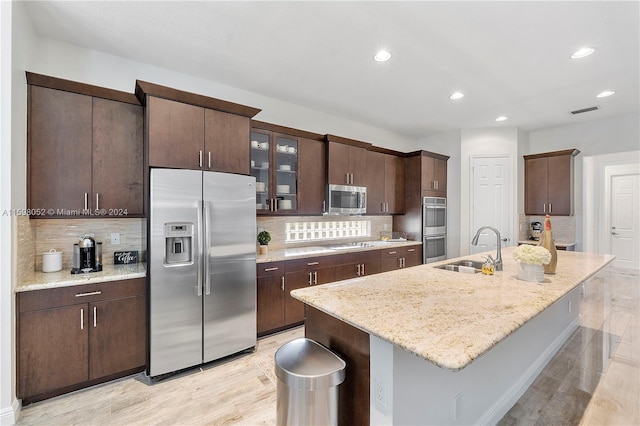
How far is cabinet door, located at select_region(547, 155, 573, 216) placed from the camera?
200 inches

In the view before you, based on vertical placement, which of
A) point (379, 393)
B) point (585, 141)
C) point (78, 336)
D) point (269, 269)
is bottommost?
point (78, 336)

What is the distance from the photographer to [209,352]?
2.57 metres

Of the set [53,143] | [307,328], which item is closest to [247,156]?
[53,143]

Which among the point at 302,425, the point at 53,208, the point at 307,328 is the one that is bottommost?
the point at 302,425

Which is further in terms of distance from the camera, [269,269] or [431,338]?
[269,269]

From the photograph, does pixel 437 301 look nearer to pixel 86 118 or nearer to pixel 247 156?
pixel 247 156

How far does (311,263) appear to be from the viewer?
3438mm

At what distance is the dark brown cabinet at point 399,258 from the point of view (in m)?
4.24

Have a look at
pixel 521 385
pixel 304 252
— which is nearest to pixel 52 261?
pixel 304 252

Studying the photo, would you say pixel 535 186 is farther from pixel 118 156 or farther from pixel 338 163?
pixel 118 156

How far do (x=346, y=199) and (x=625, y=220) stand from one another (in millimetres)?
6249

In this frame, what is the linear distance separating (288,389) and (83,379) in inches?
75.3

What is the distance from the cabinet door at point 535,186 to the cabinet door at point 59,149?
669 centimetres

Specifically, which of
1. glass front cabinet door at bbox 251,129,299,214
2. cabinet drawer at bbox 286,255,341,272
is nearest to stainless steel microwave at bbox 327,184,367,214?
glass front cabinet door at bbox 251,129,299,214
